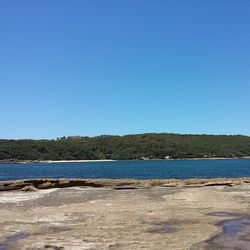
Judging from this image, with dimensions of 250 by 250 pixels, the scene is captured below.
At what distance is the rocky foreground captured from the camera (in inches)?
564

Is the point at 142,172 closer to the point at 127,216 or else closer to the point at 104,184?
the point at 104,184

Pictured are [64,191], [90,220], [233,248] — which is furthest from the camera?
[64,191]

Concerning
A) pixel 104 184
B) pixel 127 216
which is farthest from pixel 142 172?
pixel 127 216

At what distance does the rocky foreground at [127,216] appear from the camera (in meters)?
14.3

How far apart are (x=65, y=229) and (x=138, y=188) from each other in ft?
48.1

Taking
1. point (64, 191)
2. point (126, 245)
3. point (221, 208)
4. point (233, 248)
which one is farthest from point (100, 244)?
point (64, 191)

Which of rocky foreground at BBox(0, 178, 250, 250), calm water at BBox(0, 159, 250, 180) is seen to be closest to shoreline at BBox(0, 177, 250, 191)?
rocky foreground at BBox(0, 178, 250, 250)

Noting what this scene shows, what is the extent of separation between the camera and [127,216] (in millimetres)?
19297

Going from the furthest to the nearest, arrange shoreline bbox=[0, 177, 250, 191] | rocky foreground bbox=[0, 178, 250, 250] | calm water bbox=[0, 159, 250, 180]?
1. calm water bbox=[0, 159, 250, 180]
2. shoreline bbox=[0, 177, 250, 191]
3. rocky foreground bbox=[0, 178, 250, 250]

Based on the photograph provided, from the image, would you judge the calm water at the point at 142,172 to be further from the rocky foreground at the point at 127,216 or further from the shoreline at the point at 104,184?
the rocky foreground at the point at 127,216

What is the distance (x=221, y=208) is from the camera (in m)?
21.2

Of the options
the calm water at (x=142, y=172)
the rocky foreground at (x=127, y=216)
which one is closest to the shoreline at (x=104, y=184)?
the rocky foreground at (x=127, y=216)

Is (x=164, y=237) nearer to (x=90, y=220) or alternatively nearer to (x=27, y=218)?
(x=90, y=220)

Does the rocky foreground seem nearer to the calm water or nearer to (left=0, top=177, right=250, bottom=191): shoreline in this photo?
(left=0, top=177, right=250, bottom=191): shoreline
